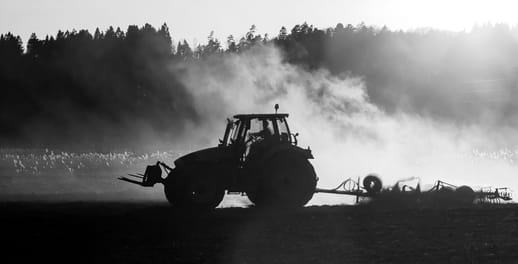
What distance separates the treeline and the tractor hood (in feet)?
145

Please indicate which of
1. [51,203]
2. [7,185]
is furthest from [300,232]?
[7,185]

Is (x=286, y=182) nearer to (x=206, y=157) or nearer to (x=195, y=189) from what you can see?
(x=206, y=157)

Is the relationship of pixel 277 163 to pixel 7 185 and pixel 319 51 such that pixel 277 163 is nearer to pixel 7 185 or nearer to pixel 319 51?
pixel 7 185

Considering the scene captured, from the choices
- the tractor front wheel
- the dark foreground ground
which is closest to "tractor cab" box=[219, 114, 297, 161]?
the tractor front wheel

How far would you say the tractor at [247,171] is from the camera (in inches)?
1014

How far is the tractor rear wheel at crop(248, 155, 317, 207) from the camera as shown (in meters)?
26.1

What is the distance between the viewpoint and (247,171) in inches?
1036

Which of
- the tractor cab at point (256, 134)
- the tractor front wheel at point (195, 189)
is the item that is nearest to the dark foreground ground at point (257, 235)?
the tractor front wheel at point (195, 189)

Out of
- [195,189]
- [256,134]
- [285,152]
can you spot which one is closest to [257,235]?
[195,189]

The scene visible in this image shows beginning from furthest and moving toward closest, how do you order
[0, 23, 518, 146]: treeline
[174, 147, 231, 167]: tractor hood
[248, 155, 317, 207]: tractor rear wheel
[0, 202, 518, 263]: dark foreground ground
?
[0, 23, 518, 146]: treeline < [248, 155, 317, 207]: tractor rear wheel < [174, 147, 231, 167]: tractor hood < [0, 202, 518, 263]: dark foreground ground

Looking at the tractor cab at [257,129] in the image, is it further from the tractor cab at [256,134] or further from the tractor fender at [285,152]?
the tractor fender at [285,152]

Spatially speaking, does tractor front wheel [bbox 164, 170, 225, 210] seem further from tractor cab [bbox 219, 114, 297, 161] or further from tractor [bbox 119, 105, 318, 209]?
tractor cab [bbox 219, 114, 297, 161]

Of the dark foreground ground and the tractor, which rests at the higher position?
the tractor

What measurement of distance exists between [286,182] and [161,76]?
68.6 metres
